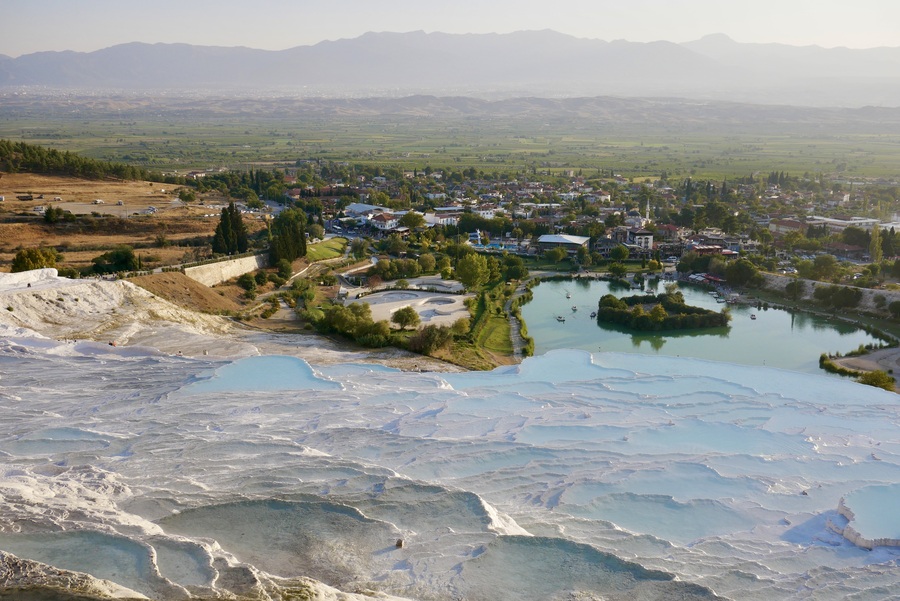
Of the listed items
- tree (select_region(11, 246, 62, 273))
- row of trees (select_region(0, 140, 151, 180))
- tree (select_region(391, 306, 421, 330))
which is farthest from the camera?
row of trees (select_region(0, 140, 151, 180))

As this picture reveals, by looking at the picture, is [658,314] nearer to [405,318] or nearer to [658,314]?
[658,314]

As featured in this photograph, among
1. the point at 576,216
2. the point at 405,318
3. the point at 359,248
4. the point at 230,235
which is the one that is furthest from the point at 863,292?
the point at 230,235

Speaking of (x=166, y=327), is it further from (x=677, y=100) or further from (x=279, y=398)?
(x=677, y=100)

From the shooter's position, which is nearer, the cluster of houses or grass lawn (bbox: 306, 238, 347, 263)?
grass lawn (bbox: 306, 238, 347, 263)

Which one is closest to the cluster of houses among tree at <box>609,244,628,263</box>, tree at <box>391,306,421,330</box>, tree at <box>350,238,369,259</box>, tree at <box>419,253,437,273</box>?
tree at <box>609,244,628,263</box>

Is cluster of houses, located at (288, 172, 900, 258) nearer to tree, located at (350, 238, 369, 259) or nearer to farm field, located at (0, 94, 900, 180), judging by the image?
tree, located at (350, 238, 369, 259)
